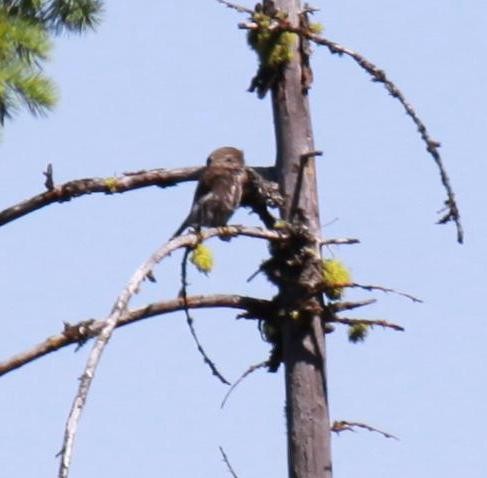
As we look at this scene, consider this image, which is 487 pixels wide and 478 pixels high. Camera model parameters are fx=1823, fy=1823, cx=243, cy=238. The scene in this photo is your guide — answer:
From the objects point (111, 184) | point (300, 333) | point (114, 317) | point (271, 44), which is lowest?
point (114, 317)

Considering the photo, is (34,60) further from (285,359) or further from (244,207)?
(285,359)

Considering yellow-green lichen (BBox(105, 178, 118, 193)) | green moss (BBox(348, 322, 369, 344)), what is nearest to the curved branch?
yellow-green lichen (BBox(105, 178, 118, 193))

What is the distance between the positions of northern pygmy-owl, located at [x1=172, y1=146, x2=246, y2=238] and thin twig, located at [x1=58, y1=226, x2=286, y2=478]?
295 mm

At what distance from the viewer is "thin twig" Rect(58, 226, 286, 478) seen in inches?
231

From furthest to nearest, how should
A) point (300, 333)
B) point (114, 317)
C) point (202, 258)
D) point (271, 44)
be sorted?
point (271, 44) < point (300, 333) < point (202, 258) < point (114, 317)

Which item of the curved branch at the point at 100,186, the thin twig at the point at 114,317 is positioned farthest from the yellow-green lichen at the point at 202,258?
the curved branch at the point at 100,186

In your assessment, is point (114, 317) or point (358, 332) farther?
point (358, 332)

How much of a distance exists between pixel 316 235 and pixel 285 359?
0.55 metres

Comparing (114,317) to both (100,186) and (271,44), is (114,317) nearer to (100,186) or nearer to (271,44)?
(100,186)

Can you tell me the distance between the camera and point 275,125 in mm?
7945

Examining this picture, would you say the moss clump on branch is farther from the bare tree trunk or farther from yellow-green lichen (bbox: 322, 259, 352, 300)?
yellow-green lichen (bbox: 322, 259, 352, 300)

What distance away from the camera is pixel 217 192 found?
773cm

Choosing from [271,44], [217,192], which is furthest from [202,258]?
[271,44]

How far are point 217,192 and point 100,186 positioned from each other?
51cm
